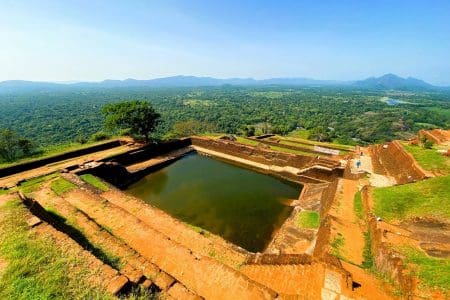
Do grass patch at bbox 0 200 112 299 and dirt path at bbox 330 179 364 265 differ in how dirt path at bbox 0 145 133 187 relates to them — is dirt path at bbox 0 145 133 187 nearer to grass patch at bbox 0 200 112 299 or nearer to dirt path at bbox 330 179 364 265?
grass patch at bbox 0 200 112 299

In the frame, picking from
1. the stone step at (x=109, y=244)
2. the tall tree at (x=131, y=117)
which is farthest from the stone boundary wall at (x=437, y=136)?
the tall tree at (x=131, y=117)

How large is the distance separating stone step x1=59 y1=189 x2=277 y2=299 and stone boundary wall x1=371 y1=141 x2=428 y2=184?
1026cm

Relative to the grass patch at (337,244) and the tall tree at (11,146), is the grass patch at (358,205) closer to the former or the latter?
Result: the grass patch at (337,244)

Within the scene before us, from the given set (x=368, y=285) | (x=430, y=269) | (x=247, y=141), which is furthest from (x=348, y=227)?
(x=247, y=141)

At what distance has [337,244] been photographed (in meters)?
8.15

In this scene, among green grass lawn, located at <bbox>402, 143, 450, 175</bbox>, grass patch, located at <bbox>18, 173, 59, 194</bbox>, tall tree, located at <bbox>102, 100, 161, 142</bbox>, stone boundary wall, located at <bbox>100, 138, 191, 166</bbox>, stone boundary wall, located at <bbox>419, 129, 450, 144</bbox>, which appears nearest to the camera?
green grass lawn, located at <bbox>402, 143, 450, 175</bbox>

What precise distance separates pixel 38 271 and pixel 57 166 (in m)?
14.9

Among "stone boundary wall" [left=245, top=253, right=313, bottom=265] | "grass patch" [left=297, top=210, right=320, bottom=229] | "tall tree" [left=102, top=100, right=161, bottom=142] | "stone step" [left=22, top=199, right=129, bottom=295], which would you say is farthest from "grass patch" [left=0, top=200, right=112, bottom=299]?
"tall tree" [left=102, top=100, right=161, bottom=142]

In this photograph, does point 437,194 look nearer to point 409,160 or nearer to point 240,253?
point 409,160

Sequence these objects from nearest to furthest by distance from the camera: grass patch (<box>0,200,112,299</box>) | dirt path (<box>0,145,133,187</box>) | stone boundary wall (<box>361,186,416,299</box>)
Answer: grass patch (<box>0,200,112,299</box>) < stone boundary wall (<box>361,186,416,299</box>) < dirt path (<box>0,145,133,187</box>)

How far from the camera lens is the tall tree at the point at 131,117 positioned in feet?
72.0

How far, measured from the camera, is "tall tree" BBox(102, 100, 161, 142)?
21953mm

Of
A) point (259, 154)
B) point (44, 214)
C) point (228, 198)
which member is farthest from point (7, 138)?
point (259, 154)

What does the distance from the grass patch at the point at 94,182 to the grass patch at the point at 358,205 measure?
42.0 ft
